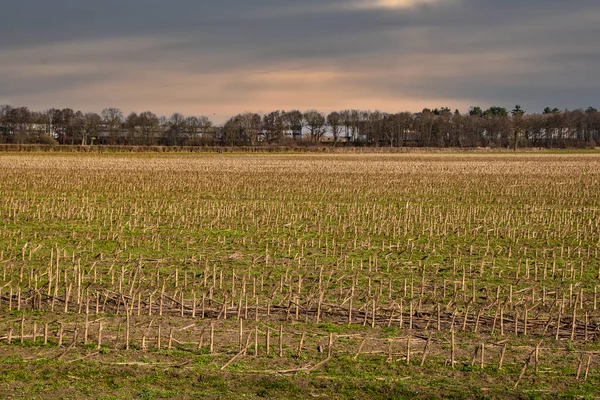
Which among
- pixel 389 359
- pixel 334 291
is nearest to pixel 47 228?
pixel 334 291

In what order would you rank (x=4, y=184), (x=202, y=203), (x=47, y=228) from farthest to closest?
(x=4, y=184) < (x=202, y=203) < (x=47, y=228)

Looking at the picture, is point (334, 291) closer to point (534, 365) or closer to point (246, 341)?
point (246, 341)

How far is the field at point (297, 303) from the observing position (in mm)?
9289

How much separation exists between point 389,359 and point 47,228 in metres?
15.6

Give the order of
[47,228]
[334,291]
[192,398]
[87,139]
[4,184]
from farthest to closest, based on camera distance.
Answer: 1. [87,139]
2. [4,184]
3. [47,228]
4. [334,291]
5. [192,398]

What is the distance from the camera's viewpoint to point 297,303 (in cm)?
1283

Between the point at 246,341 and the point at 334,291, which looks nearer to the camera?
the point at 246,341

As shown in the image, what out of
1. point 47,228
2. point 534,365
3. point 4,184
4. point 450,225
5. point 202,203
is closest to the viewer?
point 534,365

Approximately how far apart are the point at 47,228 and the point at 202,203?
29.6ft

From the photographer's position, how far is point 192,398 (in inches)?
340

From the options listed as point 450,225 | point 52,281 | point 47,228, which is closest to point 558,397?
point 52,281

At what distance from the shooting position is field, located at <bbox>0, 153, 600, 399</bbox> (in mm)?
9289

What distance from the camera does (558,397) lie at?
8883mm

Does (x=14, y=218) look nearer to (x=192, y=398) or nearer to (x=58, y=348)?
(x=58, y=348)
